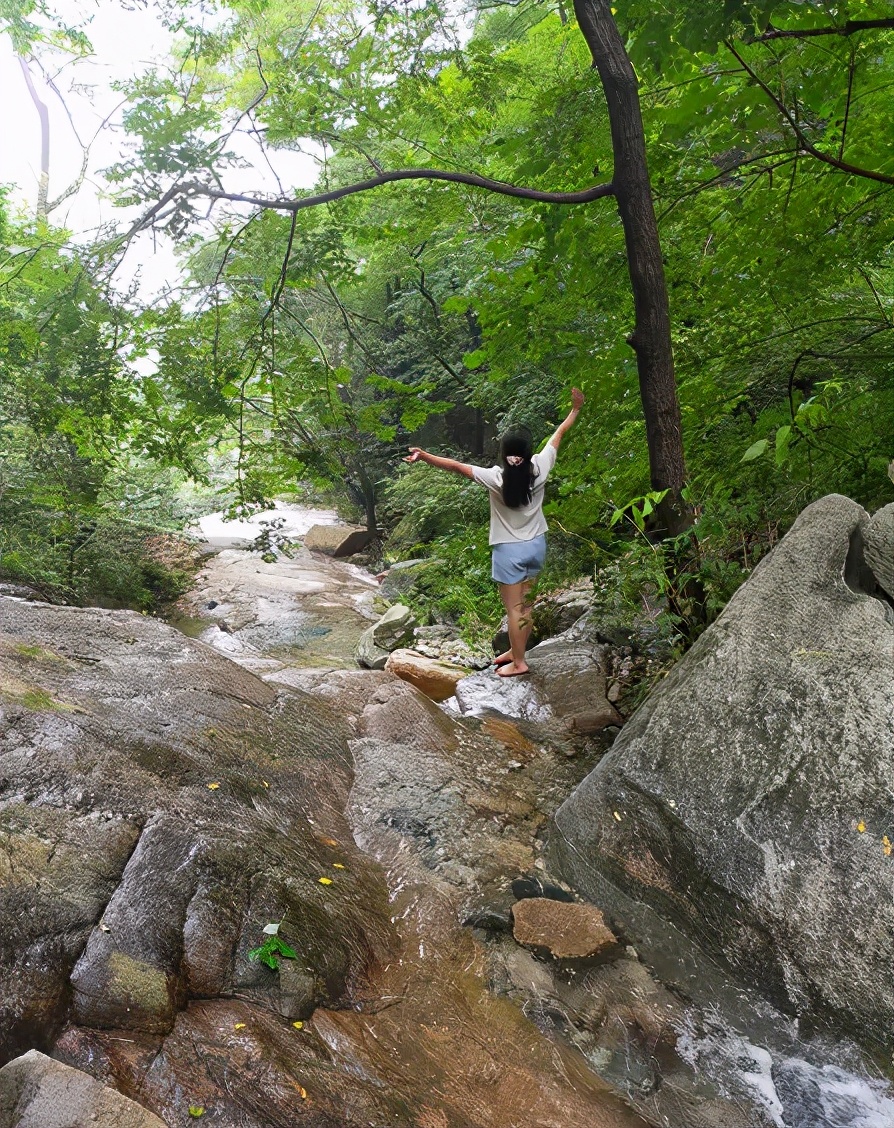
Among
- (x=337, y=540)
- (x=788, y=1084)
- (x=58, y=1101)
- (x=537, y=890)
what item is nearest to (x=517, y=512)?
(x=537, y=890)

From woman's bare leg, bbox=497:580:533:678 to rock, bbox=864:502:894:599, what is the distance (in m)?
2.65

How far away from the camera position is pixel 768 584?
3.81m

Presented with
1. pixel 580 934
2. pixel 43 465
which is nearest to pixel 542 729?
pixel 580 934

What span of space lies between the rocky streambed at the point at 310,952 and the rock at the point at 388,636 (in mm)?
4588

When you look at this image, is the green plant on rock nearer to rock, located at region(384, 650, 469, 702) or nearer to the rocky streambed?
the rocky streambed

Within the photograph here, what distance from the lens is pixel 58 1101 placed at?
188 cm

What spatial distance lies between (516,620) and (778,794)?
3.10 m

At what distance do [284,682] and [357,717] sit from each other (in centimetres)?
78

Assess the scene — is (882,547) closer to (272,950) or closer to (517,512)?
(517,512)

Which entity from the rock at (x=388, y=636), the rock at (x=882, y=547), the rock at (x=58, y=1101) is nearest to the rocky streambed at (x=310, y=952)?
the rock at (x=58, y=1101)

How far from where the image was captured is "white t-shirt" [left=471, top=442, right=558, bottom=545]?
535 cm

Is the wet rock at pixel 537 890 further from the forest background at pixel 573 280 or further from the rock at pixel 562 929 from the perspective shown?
the forest background at pixel 573 280

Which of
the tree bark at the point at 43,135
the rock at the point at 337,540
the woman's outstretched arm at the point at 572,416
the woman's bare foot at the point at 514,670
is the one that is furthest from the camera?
the tree bark at the point at 43,135

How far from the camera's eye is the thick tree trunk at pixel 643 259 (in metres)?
4.24
